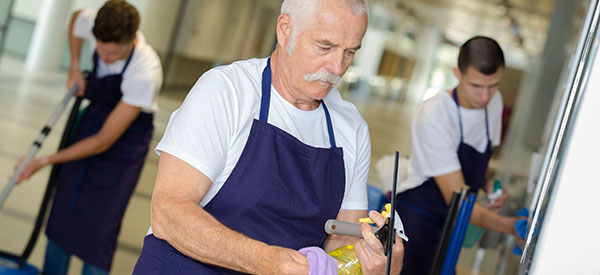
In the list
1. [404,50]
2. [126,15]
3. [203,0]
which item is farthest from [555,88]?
[404,50]

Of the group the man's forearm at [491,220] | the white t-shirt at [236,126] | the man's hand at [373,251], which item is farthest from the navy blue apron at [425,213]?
the man's hand at [373,251]

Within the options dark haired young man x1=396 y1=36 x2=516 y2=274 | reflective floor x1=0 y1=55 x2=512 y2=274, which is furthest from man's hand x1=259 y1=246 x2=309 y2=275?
reflective floor x1=0 y1=55 x2=512 y2=274

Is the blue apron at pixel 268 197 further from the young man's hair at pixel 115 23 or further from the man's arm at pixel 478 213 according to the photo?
the young man's hair at pixel 115 23

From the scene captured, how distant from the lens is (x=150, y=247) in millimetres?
1488

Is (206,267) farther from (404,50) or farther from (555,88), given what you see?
(404,50)

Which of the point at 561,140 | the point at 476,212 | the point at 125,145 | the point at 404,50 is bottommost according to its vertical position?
the point at 125,145

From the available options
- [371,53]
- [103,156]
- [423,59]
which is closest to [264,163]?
[103,156]

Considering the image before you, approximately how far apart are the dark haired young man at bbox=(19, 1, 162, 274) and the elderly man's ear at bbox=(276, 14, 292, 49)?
1338 millimetres

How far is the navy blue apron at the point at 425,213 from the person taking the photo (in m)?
2.48

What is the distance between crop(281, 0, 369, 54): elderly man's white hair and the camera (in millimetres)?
1453

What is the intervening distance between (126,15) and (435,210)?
1.41 m

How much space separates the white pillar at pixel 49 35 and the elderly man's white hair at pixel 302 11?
18.4 ft

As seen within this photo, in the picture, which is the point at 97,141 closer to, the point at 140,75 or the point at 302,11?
the point at 140,75

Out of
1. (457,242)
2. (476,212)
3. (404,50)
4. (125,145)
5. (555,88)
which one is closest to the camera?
(457,242)
